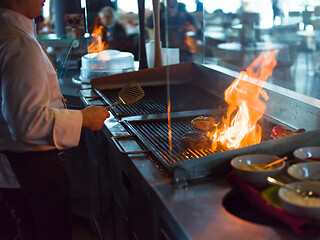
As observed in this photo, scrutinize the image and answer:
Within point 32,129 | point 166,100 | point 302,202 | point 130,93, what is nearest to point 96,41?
point 166,100

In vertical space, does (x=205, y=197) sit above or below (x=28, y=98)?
below

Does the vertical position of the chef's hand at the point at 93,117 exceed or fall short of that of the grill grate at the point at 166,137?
it exceeds it

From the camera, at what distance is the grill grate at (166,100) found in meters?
2.00

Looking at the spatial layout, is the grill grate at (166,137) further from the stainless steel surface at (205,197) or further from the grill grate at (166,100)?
the grill grate at (166,100)

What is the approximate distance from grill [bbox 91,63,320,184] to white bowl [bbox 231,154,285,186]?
0.13 feet

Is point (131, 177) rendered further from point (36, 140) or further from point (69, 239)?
point (69, 239)

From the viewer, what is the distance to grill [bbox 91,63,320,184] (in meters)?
Result: 1.17

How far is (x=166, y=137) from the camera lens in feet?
5.22

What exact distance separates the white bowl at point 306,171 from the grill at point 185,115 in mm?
135

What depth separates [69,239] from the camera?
1.58 meters

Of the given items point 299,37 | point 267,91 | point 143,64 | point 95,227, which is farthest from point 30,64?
point 299,37

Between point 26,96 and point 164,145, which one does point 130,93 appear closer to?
point 164,145

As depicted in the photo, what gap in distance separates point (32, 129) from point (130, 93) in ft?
2.48

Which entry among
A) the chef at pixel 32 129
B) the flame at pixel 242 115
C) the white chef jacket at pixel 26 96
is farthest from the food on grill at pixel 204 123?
the white chef jacket at pixel 26 96
